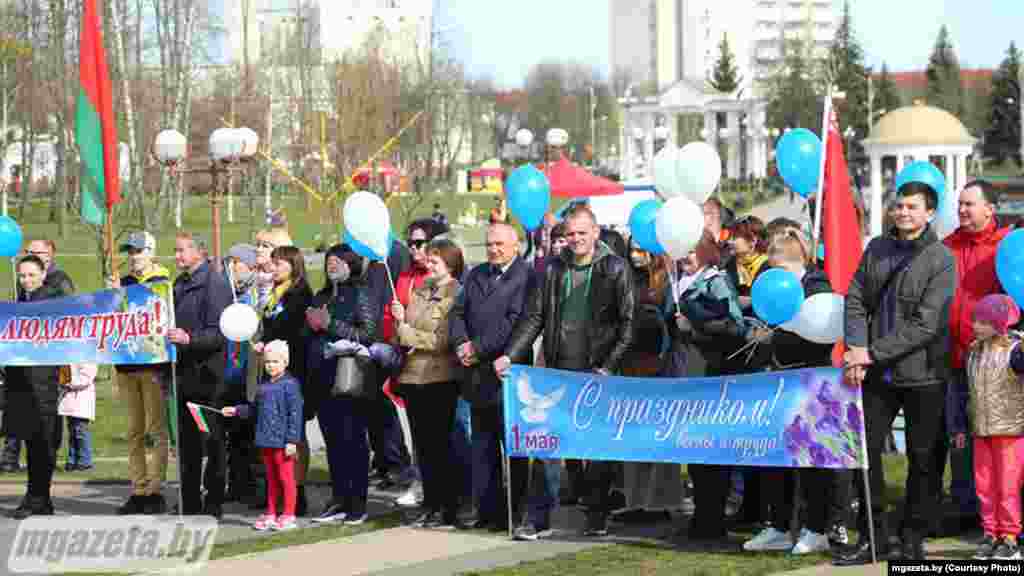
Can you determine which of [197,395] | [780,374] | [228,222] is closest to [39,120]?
[228,222]

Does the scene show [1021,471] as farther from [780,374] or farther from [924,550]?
[780,374]

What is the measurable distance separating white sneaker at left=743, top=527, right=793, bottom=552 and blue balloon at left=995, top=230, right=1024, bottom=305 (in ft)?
6.18

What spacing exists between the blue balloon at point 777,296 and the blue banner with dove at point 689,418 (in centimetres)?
34

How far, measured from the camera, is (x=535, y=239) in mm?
13375

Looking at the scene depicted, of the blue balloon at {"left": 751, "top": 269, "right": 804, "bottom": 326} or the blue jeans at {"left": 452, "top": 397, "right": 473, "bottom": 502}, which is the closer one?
the blue balloon at {"left": 751, "top": 269, "right": 804, "bottom": 326}

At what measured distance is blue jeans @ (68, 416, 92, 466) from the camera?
13.9 meters

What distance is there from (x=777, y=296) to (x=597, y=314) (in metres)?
1.38

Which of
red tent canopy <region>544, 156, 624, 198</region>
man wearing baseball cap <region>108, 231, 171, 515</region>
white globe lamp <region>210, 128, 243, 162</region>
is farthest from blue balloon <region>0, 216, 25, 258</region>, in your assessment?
red tent canopy <region>544, 156, 624, 198</region>

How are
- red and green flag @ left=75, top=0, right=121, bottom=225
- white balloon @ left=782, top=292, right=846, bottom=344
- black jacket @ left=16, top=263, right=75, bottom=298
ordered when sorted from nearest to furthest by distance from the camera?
white balloon @ left=782, top=292, right=846, bottom=344 < black jacket @ left=16, top=263, right=75, bottom=298 < red and green flag @ left=75, top=0, right=121, bottom=225

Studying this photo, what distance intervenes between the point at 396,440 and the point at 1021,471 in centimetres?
521

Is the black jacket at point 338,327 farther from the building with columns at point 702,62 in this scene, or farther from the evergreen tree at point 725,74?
the evergreen tree at point 725,74

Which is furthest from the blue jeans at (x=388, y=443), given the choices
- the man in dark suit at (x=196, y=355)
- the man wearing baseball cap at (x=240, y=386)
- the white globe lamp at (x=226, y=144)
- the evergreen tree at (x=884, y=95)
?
the evergreen tree at (x=884, y=95)

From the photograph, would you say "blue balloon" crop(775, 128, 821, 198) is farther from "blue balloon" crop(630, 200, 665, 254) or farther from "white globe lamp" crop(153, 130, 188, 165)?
"white globe lamp" crop(153, 130, 188, 165)

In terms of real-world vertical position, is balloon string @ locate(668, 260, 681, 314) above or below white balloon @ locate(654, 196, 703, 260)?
below
